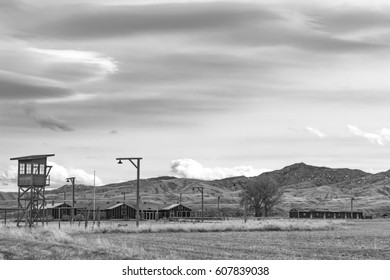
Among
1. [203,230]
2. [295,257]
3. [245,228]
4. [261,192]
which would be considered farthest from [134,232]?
[261,192]

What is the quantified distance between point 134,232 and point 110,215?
67156 mm

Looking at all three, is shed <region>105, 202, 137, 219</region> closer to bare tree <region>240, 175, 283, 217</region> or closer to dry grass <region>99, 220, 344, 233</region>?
bare tree <region>240, 175, 283, 217</region>

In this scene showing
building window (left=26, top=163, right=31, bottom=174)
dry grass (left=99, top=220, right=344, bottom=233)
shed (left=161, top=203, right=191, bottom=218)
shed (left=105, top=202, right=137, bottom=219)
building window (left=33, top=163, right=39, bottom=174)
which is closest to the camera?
dry grass (left=99, top=220, right=344, bottom=233)

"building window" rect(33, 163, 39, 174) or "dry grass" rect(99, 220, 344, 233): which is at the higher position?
"building window" rect(33, 163, 39, 174)

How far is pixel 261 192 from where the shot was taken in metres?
143

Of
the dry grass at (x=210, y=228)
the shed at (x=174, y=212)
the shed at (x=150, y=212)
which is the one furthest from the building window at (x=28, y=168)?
the shed at (x=174, y=212)

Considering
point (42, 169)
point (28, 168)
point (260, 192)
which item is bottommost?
point (260, 192)

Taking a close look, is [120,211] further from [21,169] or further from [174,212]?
[21,169]

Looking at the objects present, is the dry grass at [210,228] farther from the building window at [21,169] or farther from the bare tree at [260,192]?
the bare tree at [260,192]

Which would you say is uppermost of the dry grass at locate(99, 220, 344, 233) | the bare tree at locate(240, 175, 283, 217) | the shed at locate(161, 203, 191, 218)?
the bare tree at locate(240, 175, 283, 217)

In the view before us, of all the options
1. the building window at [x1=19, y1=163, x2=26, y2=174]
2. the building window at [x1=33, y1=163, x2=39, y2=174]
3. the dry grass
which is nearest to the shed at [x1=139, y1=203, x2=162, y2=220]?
the building window at [x1=19, y1=163, x2=26, y2=174]

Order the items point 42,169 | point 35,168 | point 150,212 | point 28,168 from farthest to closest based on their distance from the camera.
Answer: point 150,212, point 28,168, point 42,169, point 35,168

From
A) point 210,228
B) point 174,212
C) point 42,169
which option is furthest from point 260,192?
point 42,169
